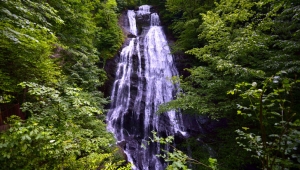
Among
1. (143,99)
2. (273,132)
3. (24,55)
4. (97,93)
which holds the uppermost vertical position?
(24,55)

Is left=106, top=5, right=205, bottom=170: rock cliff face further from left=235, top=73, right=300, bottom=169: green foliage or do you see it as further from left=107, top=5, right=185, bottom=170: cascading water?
left=235, top=73, right=300, bottom=169: green foliage

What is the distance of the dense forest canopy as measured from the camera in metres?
1.86

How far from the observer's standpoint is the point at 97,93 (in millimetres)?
7918

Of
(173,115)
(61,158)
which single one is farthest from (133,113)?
(61,158)

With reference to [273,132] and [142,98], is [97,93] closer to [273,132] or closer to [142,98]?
[142,98]

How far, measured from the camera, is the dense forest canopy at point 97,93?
6.09 feet

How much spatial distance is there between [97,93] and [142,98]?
497cm

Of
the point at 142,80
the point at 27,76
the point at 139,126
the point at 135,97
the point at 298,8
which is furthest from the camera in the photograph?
the point at 142,80

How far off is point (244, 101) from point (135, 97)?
8.12m

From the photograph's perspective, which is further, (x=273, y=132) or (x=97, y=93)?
(x=97, y=93)

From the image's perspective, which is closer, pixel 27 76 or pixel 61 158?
pixel 61 158

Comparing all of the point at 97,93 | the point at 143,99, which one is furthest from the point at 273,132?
the point at 143,99

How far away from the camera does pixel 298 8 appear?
372 centimetres

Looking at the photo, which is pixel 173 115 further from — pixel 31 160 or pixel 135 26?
pixel 135 26
